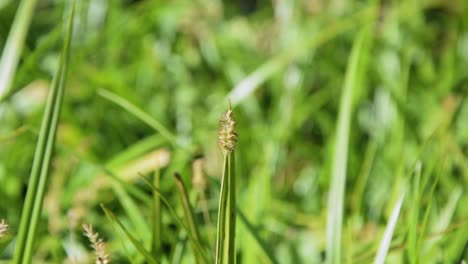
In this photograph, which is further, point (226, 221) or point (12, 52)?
point (12, 52)

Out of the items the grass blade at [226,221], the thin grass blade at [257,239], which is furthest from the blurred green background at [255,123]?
A: the grass blade at [226,221]

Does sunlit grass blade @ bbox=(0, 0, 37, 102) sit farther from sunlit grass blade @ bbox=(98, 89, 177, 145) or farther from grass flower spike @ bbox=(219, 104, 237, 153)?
grass flower spike @ bbox=(219, 104, 237, 153)

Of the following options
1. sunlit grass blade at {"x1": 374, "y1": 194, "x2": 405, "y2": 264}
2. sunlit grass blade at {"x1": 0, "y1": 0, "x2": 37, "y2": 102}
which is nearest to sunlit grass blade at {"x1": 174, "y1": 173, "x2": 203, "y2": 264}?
sunlit grass blade at {"x1": 374, "y1": 194, "x2": 405, "y2": 264}

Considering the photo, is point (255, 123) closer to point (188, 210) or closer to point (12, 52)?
point (12, 52)

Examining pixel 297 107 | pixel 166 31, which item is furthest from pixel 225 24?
pixel 297 107

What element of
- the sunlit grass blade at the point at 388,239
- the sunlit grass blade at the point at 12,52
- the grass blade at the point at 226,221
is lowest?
the grass blade at the point at 226,221

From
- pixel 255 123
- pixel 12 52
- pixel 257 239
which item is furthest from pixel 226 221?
pixel 255 123

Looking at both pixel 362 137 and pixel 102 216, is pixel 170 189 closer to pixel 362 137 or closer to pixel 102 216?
pixel 102 216

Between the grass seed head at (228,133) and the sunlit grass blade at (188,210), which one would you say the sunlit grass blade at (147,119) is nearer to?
the sunlit grass blade at (188,210)
